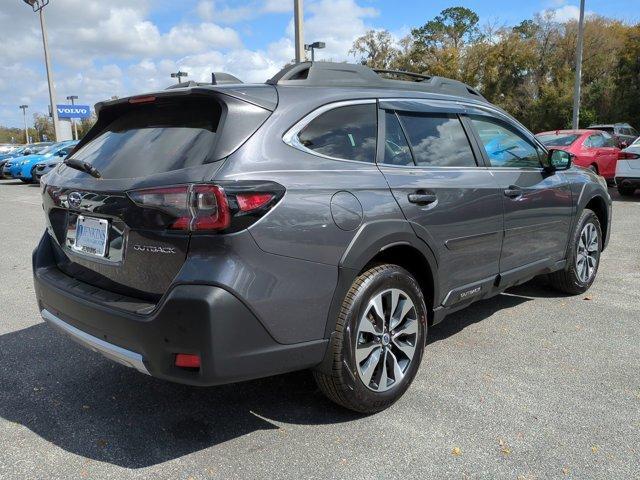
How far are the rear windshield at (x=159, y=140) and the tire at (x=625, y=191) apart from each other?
39.2ft

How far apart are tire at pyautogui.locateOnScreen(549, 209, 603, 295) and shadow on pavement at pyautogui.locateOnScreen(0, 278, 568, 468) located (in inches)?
110

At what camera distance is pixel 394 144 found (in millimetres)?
3350

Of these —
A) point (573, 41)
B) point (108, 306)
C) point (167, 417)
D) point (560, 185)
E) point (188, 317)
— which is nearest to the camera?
point (188, 317)

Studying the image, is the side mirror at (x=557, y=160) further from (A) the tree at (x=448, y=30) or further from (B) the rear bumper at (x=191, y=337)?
(A) the tree at (x=448, y=30)

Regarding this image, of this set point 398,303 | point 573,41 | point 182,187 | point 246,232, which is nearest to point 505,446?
point 398,303

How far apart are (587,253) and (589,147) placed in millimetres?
9439

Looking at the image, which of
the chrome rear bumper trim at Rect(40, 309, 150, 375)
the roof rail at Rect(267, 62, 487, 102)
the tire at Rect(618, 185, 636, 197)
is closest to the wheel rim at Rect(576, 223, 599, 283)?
the roof rail at Rect(267, 62, 487, 102)

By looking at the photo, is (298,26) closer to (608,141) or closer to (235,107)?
(608,141)

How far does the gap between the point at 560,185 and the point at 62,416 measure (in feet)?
13.6

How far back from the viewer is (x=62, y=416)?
3.17 m

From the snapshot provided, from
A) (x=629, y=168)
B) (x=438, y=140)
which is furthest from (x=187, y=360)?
(x=629, y=168)

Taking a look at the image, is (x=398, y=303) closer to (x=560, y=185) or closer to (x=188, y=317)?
(x=188, y=317)

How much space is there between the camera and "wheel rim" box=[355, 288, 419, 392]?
3004 millimetres

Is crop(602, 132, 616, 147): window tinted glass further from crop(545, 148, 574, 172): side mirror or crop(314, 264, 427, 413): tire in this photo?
crop(314, 264, 427, 413): tire
